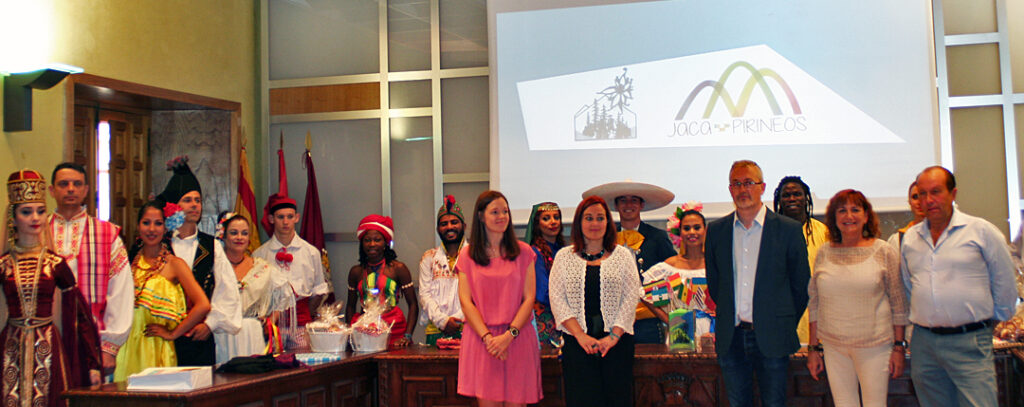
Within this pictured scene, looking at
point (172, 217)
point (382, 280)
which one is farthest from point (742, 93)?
point (172, 217)

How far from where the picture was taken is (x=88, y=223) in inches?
172

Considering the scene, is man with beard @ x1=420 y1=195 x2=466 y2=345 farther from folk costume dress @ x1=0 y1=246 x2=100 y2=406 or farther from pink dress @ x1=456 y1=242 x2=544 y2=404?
folk costume dress @ x1=0 y1=246 x2=100 y2=406

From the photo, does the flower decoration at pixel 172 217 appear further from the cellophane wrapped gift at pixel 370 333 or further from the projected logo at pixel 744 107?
the projected logo at pixel 744 107

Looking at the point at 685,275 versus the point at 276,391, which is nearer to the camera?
the point at 276,391

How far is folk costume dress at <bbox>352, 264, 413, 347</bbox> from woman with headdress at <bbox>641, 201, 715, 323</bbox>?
1646 mm

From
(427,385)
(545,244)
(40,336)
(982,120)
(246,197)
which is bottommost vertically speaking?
(427,385)

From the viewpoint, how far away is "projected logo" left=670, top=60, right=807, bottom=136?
6168 millimetres

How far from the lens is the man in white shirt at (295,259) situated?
5.61 m

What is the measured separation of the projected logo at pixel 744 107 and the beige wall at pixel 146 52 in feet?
11.9

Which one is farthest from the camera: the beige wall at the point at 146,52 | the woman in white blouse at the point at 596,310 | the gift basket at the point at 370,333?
the beige wall at the point at 146,52

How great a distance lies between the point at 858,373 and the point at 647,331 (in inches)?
52.4

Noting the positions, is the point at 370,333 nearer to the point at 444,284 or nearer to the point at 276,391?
the point at 444,284

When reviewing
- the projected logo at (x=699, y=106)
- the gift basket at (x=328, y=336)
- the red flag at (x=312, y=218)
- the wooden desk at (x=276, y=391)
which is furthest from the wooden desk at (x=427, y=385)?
the projected logo at (x=699, y=106)

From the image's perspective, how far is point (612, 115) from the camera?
6.43 metres
